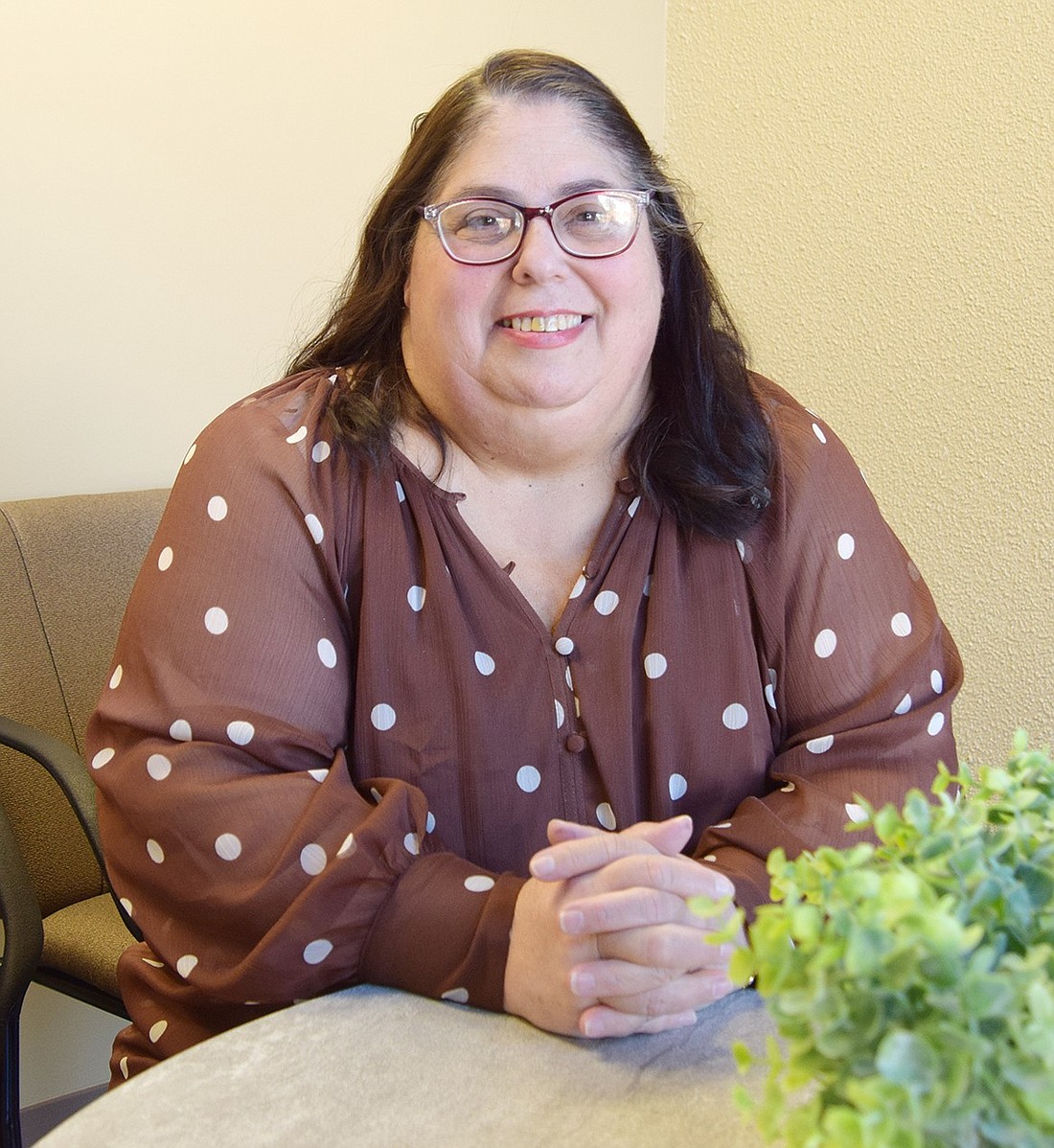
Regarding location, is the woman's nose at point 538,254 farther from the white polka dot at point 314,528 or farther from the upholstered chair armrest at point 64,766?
the upholstered chair armrest at point 64,766

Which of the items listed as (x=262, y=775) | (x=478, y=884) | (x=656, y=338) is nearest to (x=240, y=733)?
(x=262, y=775)

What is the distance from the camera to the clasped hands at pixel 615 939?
987 millimetres

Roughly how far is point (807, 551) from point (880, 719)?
20cm

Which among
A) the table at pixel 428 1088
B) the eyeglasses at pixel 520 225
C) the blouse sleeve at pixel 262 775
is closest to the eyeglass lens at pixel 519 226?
the eyeglasses at pixel 520 225

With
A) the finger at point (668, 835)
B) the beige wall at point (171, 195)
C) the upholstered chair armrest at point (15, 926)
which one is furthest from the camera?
the beige wall at point (171, 195)

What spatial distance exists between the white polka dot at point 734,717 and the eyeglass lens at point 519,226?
51 centimetres

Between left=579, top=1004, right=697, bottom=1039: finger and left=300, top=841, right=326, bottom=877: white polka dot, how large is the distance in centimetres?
30

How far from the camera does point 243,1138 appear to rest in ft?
2.75

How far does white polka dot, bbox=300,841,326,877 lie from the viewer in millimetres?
1161

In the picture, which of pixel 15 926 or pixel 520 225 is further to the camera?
pixel 15 926

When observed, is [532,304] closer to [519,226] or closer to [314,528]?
[519,226]

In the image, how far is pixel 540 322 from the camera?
1425 millimetres

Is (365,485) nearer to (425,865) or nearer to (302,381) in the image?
(302,381)

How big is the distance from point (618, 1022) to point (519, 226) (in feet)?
2.80
